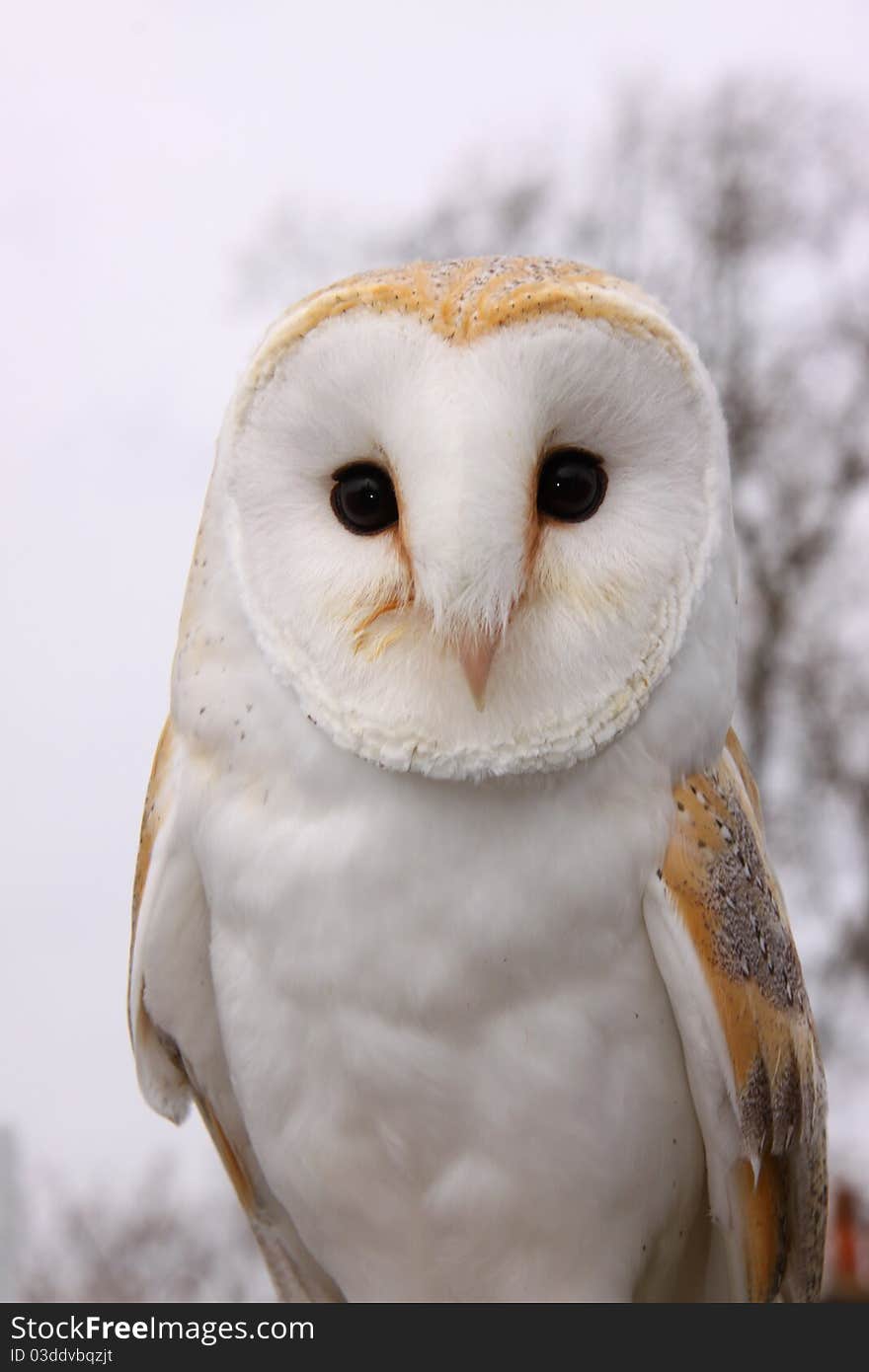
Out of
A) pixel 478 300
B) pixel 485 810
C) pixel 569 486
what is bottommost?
pixel 485 810

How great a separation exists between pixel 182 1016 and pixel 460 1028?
255 mm

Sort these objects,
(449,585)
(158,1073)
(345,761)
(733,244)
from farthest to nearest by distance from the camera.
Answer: (733,244)
(158,1073)
(345,761)
(449,585)

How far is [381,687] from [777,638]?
2.38m

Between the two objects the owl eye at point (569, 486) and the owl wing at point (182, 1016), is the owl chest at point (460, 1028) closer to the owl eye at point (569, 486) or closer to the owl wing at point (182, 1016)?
the owl wing at point (182, 1016)

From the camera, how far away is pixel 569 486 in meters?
0.89

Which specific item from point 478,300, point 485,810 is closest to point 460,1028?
point 485,810

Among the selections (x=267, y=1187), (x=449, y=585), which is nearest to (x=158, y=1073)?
(x=267, y=1187)

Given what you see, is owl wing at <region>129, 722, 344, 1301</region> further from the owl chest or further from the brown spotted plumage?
the brown spotted plumage

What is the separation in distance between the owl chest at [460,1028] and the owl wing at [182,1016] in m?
0.04

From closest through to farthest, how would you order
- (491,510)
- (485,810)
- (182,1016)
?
1. (491,510)
2. (485,810)
3. (182,1016)

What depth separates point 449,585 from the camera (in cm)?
83

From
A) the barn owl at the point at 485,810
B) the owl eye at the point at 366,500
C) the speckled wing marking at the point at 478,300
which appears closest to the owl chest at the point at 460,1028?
the barn owl at the point at 485,810

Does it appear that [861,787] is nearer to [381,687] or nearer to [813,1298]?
[813,1298]

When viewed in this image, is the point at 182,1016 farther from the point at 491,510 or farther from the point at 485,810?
the point at 491,510
